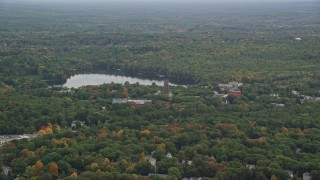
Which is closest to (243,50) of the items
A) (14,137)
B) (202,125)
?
(202,125)

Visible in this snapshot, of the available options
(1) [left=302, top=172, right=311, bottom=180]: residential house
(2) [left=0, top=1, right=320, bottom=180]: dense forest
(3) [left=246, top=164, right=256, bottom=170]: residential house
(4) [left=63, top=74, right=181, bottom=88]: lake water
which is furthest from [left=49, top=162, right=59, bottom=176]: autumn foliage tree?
(4) [left=63, top=74, right=181, bottom=88]: lake water

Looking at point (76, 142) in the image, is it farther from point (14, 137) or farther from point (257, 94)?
point (257, 94)

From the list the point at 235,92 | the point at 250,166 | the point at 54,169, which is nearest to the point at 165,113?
the point at 235,92

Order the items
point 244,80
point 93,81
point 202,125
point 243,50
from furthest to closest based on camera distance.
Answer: point 243,50, point 93,81, point 244,80, point 202,125

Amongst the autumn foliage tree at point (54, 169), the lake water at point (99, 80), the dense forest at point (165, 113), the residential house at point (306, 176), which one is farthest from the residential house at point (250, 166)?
the lake water at point (99, 80)

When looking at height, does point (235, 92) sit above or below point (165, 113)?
below

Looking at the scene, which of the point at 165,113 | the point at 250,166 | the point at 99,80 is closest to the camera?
the point at 250,166

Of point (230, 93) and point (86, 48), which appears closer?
point (230, 93)

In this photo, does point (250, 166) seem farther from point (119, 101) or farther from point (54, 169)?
point (119, 101)
